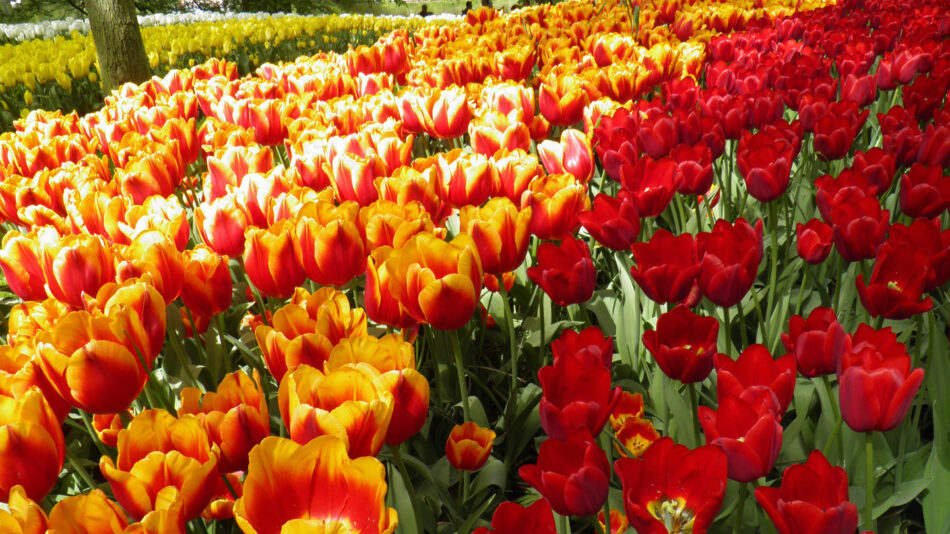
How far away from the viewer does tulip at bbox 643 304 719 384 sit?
1.10 metres

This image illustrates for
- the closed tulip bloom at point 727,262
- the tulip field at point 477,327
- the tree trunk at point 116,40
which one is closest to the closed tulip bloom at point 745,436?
the tulip field at point 477,327

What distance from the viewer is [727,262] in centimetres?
129

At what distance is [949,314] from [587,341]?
122cm

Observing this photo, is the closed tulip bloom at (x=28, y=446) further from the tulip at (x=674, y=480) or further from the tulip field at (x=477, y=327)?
the tulip at (x=674, y=480)

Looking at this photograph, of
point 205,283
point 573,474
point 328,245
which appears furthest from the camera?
point 205,283

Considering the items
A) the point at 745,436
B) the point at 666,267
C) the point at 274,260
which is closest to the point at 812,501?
the point at 745,436

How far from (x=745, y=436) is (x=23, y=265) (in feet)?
4.71

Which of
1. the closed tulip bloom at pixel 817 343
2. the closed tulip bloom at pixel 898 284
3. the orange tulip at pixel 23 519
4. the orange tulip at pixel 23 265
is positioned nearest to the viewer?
the orange tulip at pixel 23 519

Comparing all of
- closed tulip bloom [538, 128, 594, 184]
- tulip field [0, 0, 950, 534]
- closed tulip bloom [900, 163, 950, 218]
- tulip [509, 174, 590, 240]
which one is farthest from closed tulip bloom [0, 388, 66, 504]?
closed tulip bloom [900, 163, 950, 218]

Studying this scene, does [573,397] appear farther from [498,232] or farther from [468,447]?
[498,232]

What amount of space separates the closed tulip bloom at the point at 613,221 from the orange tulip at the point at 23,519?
1.09 meters

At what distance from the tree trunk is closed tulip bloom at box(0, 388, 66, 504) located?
5122 millimetres

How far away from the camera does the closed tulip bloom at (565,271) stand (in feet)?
4.50

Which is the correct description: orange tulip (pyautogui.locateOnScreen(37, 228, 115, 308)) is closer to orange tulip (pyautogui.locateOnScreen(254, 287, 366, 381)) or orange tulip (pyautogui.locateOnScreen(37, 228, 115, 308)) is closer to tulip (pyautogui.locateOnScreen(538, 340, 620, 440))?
orange tulip (pyautogui.locateOnScreen(254, 287, 366, 381))
